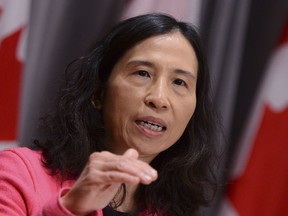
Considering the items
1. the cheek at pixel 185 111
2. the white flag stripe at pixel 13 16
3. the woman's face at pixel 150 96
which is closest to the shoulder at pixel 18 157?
the woman's face at pixel 150 96

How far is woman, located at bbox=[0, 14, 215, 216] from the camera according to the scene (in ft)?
3.65

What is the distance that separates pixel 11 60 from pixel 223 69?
1.79 feet

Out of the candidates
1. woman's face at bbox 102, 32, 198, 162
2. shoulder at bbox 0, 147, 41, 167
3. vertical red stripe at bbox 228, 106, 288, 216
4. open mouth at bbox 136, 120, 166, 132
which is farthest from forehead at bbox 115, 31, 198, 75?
vertical red stripe at bbox 228, 106, 288, 216

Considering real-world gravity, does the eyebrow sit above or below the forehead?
below

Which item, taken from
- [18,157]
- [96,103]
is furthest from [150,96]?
[18,157]

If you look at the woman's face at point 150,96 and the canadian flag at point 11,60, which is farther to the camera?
the canadian flag at point 11,60

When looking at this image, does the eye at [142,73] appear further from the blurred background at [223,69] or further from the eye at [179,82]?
the blurred background at [223,69]

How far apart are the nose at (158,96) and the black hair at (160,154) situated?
0.12 metres

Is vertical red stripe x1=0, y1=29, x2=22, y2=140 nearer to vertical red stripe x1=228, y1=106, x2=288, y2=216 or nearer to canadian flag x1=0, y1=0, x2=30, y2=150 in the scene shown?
canadian flag x1=0, y1=0, x2=30, y2=150

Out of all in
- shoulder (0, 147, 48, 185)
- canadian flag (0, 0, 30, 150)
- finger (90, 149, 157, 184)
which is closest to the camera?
finger (90, 149, 157, 184)

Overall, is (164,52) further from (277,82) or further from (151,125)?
(277,82)

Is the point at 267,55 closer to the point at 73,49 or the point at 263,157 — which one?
the point at 263,157

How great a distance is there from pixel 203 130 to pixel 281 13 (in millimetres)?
399

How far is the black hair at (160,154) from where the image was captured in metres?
1.17
